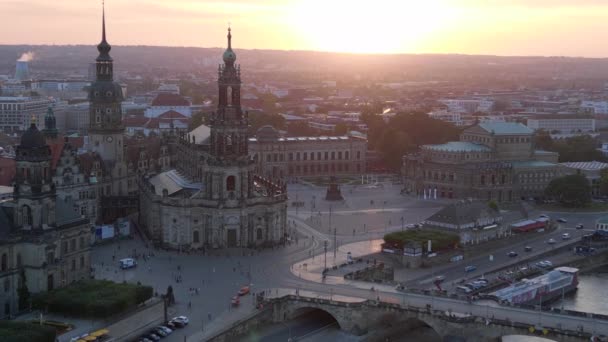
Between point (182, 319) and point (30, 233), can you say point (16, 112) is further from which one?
point (182, 319)

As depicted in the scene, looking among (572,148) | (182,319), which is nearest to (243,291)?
(182,319)

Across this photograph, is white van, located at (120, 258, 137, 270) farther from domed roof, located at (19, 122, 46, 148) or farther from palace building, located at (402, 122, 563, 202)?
palace building, located at (402, 122, 563, 202)

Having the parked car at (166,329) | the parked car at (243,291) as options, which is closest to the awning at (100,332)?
the parked car at (166,329)

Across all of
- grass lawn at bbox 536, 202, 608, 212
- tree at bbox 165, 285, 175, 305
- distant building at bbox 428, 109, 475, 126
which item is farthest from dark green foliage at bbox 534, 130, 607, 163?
→ tree at bbox 165, 285, 175, 305

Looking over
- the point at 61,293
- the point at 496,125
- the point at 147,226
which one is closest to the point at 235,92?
the point at 147,226

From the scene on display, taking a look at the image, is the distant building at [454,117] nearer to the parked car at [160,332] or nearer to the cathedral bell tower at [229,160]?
the cathedral bell tower at [229,160]

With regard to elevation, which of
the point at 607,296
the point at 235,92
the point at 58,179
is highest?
the point at 235,92

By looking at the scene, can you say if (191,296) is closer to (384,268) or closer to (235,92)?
(384,268)
